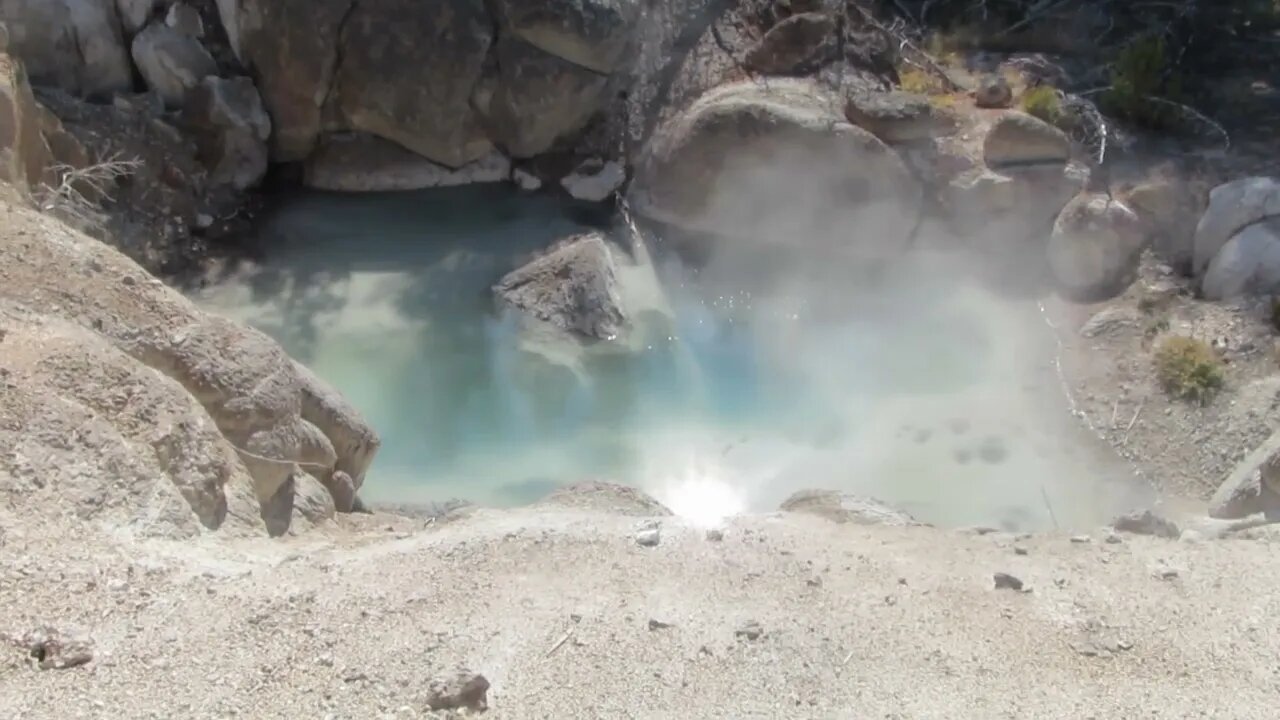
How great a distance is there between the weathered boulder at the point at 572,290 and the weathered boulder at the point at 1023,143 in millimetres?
4138

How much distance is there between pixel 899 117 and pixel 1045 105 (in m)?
1.61

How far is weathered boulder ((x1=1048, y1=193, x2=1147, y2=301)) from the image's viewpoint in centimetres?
1205

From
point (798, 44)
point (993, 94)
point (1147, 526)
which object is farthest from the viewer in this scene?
point (798, 44)

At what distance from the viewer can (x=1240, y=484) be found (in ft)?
27.9

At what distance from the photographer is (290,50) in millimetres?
13344

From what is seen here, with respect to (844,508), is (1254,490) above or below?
above

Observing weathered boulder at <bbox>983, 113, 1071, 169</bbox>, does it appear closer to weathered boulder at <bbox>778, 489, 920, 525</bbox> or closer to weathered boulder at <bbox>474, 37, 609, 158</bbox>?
weathered boulder at <bbox>474, 37, 609, 158</bbox>

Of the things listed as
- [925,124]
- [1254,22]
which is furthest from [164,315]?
[1254,22]

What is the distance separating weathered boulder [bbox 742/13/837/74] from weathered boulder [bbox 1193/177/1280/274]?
14.5 feet

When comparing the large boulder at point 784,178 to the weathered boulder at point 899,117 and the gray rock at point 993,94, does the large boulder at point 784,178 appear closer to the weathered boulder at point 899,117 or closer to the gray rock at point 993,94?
the weathered boulder at point 899,117

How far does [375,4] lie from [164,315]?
7.25 meters

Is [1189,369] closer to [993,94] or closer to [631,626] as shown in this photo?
[993,94]

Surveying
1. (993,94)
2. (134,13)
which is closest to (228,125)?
(134,13)

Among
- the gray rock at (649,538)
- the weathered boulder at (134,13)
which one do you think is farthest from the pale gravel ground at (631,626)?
the weathered boulder at (134,13)
